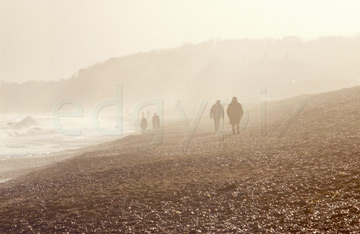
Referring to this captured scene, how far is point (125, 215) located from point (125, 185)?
321cm

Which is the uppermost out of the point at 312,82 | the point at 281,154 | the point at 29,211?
the point at 312,82

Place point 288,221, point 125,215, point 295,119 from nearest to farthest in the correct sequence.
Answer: point 288,221 → point 125,215 → point 295,119

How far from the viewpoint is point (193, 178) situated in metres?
13.5

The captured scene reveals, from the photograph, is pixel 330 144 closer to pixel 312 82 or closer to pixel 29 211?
pixel 29 211

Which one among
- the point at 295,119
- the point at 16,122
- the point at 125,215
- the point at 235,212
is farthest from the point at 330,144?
the point at 16,122

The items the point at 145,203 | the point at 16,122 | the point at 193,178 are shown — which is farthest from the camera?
the point at 16,122

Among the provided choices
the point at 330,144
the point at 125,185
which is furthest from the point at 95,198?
the point at 330,144

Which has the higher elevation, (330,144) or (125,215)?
(330,144)

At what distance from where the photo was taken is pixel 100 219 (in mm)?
10414

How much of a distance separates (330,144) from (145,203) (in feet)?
27.5

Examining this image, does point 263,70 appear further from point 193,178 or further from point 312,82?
point 193,178

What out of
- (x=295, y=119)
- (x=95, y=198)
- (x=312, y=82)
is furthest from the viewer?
(x=312, y=82)

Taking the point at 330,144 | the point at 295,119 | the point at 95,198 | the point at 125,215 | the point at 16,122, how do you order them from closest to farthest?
the point at 125,215
the point at 95,198
the point at 330,144
the point at 295,119
the point at 16,122

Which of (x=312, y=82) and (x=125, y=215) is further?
(x=312, y=82)
